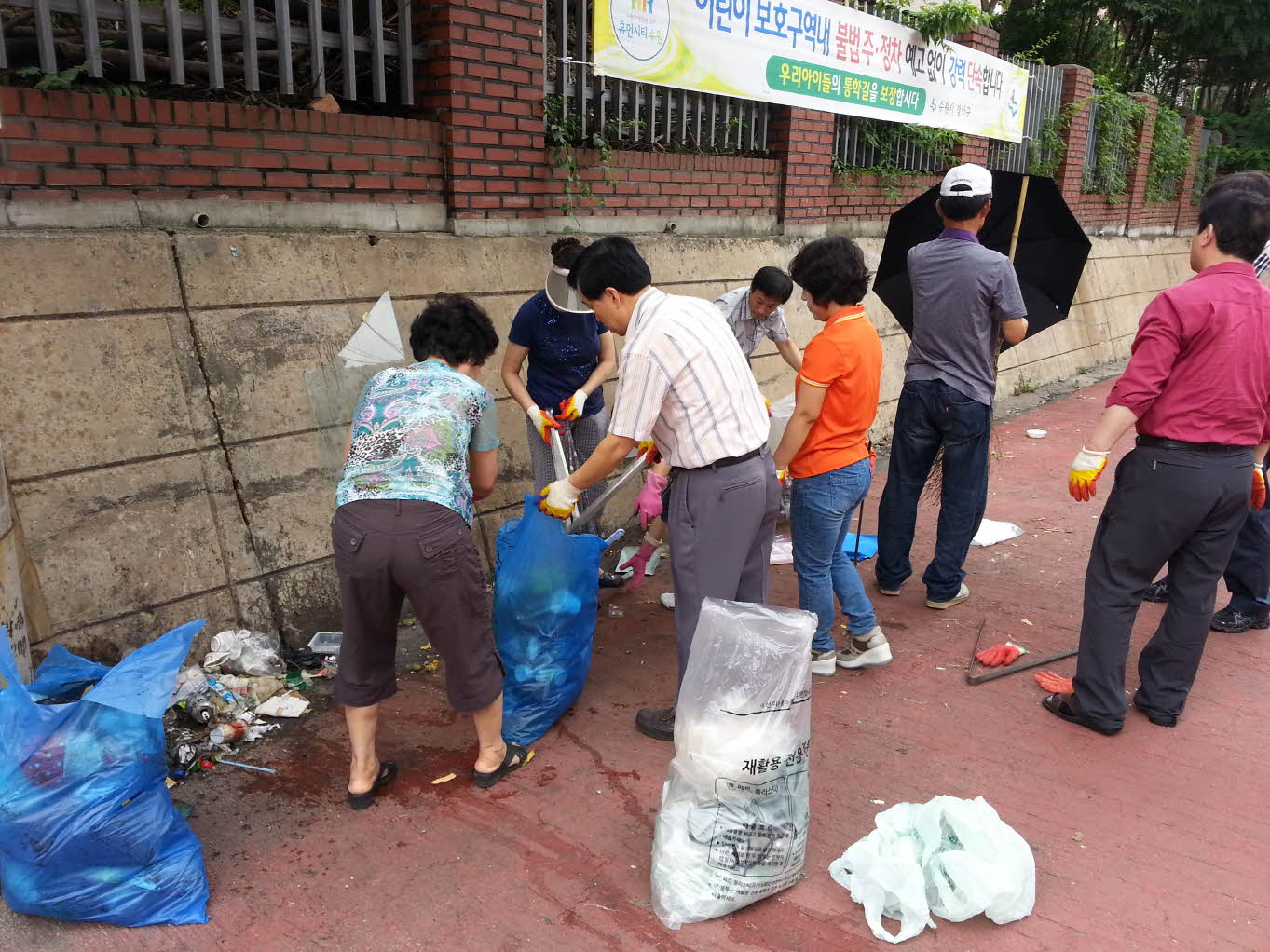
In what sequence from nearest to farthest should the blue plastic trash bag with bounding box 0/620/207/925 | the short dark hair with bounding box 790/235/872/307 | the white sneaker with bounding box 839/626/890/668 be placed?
the blue plastic trash bag with bounding box 0/620/207/925, the short dark hair with bounding box 790/235/872/307, the white sneaker with bounding box 839/626/890/668

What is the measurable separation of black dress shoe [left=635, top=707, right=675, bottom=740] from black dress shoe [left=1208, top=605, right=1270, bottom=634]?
2795 mm

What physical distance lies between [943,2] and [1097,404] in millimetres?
4606

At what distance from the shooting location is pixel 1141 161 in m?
13.4

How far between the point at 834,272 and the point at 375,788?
2453mm

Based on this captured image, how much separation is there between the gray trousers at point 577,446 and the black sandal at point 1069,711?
2141mm

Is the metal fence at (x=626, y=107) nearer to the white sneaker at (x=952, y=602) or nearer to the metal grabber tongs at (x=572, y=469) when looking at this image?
the metal grabber tongs at (x=572, y=469)

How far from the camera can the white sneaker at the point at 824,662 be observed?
12.7 ft

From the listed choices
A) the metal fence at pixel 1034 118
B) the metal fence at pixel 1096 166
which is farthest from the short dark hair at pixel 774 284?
the metal fence at pixel 1096 166

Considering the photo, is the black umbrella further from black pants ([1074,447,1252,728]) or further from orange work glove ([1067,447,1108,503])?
black pants ([1074,447,1252,728])

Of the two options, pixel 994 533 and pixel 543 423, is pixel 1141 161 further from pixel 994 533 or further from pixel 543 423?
pixel 543 423

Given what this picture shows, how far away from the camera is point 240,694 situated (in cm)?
352

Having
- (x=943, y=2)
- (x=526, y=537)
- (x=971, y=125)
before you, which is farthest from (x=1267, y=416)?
(x=971, y=125)

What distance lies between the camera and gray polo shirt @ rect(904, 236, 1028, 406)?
421 cm

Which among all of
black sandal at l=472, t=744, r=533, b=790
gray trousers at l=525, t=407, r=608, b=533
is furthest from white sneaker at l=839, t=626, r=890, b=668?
black sandal at l=472, t=744, r=533, b=790
